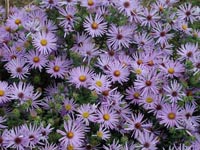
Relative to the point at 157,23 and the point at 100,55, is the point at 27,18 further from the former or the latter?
the point at 157,23

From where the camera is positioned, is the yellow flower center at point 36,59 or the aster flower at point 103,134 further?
the yellow flower center at point 36,59

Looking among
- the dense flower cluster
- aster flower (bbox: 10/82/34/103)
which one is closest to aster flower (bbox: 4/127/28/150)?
the dense flower cluster

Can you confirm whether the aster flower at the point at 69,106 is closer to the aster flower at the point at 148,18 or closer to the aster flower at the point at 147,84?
the aster flower at the point at 147,84

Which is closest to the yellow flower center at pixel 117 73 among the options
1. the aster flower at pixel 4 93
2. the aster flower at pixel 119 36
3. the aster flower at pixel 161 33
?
the aster flower at pixel 119 36

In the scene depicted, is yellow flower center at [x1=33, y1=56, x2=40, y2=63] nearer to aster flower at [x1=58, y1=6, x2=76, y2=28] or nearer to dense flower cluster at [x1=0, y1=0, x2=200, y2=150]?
dense flower cluster at [x1=0, y1=0, x2=200, y2=150]

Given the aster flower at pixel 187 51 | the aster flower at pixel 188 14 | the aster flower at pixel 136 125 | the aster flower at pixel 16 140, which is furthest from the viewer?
the aster flower at pixel 188 14

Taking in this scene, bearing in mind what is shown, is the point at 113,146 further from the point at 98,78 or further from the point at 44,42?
the point at 44,42

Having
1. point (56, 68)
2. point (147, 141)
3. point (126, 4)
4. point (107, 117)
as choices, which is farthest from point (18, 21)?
point (147, 141)

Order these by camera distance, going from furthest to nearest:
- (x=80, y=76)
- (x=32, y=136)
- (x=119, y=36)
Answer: (x=119, y=36)
(x=80, y=76)
(x=32, y=136)
